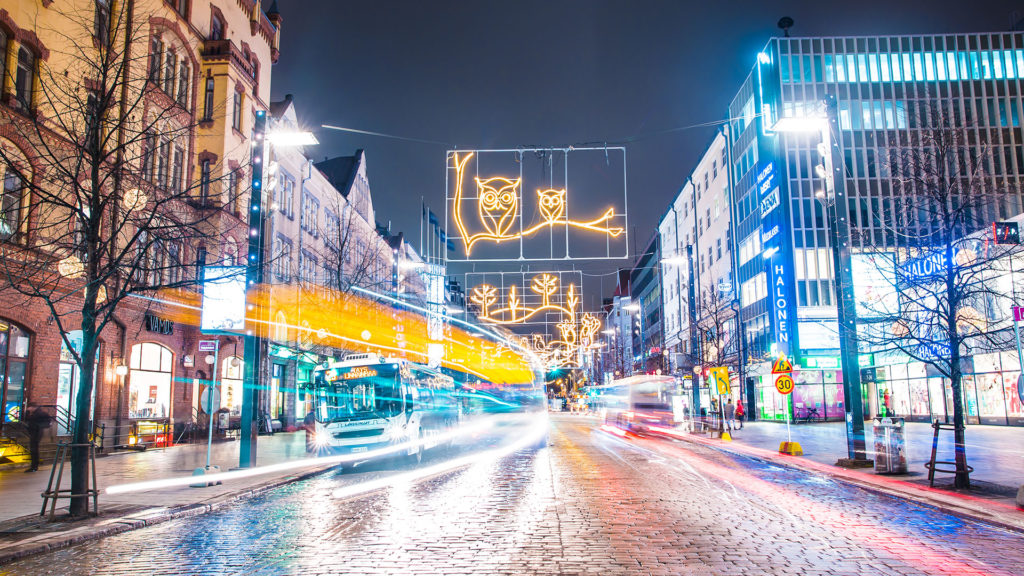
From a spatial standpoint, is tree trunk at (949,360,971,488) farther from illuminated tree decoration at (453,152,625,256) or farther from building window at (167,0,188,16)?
building window at (167,0,188,16)

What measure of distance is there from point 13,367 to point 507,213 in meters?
13.3

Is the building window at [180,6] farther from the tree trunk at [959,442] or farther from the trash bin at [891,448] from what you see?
the tree trunk at [959,442]

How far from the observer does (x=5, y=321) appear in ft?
62.1

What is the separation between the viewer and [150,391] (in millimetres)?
26016

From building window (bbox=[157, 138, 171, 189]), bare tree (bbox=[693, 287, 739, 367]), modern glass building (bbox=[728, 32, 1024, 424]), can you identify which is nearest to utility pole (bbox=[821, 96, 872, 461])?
building window (bbox=[157, 138, 171, 189])

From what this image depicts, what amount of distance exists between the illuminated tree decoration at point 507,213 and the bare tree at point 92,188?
587 centimetres

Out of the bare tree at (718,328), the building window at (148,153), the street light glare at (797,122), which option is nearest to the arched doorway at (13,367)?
the building window at (148,153)

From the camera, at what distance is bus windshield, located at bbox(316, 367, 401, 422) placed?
20.0 m

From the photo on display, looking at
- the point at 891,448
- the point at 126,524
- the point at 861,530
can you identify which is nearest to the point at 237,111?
the point at 126,524

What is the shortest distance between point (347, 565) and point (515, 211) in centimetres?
1146

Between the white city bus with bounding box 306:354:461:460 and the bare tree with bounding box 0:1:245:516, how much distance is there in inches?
190

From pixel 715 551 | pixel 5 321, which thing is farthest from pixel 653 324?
pixel 715 551

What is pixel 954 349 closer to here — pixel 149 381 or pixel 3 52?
pixel 3 52

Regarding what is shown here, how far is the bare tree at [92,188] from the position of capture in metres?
11.5
